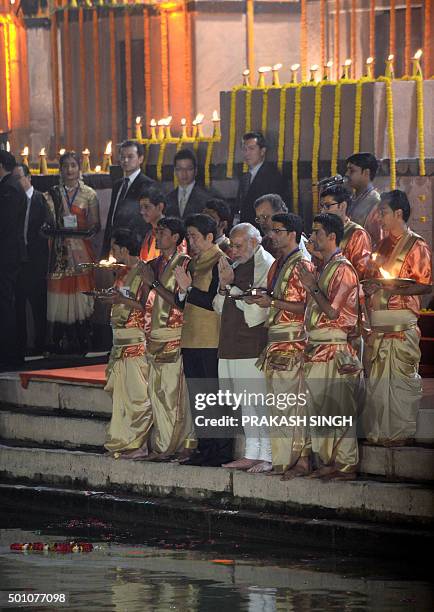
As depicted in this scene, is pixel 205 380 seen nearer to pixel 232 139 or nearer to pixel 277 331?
pixel 277 331

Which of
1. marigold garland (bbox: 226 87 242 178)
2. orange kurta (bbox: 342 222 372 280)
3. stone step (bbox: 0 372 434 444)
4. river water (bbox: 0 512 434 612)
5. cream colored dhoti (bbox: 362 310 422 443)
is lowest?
river water (bbox: 0 512 434 612)

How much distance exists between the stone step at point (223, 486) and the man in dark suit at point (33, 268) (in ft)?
7.49

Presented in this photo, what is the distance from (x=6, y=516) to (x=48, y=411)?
133 cm

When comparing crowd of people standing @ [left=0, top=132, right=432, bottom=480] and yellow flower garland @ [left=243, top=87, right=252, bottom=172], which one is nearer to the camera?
crowd of people standing @ [left=0, top=132, right=432, bottom=480]

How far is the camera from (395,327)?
412 inches

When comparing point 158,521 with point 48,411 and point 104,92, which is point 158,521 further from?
point 104,92

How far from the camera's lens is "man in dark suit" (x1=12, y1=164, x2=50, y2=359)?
47.0 ft

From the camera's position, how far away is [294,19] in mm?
18531

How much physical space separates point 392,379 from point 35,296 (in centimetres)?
491

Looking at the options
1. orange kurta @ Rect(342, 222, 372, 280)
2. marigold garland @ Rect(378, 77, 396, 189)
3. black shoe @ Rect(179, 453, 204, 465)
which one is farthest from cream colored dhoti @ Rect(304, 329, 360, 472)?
marigold garland @ Rect(378, 77, 396, 189)

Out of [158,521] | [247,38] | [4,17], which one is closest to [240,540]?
[158,521]

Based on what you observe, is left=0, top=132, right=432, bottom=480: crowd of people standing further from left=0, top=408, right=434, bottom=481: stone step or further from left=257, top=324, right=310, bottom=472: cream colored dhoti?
left=0, top=408, right=434, bottom=481: stone step

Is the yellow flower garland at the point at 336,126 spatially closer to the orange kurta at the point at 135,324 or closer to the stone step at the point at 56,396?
the orange kurta at the point at 135,324

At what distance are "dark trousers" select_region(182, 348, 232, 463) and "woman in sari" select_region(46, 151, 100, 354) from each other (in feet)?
11.2
